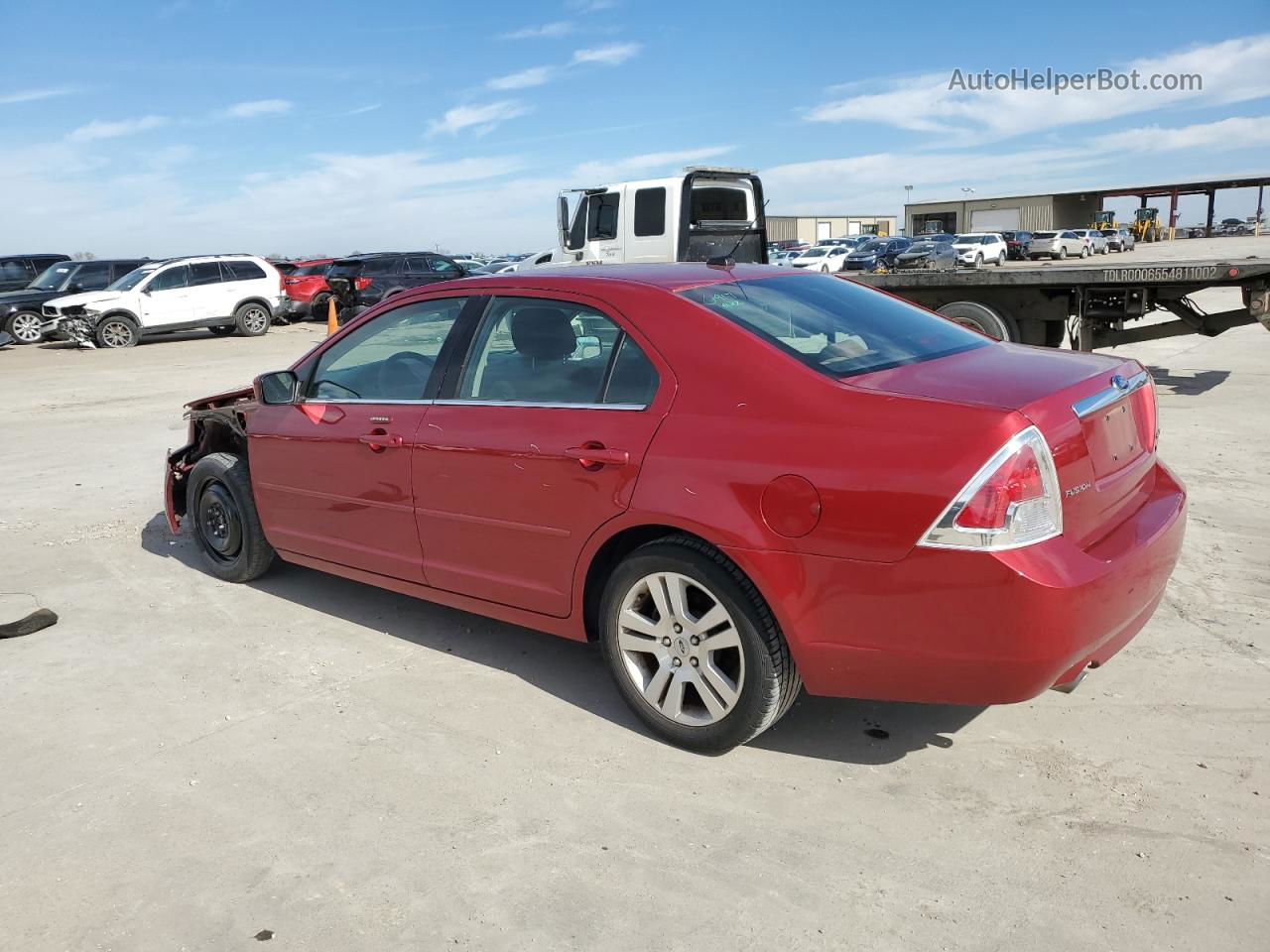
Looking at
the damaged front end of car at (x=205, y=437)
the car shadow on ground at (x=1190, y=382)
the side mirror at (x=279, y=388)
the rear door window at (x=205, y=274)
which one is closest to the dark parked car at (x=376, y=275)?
the rear door window at (x=205, y=274)

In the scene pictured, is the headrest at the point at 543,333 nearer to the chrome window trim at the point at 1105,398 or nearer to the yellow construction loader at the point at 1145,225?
the chrome window trim at the point at 1105,398

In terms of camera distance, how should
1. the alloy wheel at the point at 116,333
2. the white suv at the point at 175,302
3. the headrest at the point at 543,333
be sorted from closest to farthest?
1. the headrest at the point at 543,333
2. the white suv at the point at 175,302
3. the alloy wheel at the point at 116,333

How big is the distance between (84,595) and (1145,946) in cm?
513

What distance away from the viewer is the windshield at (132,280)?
2166cm

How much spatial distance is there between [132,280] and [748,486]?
22.1m

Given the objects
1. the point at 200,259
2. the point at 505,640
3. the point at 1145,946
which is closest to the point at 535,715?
the point at 505,640

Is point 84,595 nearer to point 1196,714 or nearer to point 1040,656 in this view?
point 1040,656

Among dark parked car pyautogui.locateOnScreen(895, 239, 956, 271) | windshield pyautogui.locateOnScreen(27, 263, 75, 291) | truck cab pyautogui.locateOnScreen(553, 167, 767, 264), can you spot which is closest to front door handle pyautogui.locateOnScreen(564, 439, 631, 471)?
truck cab pyautogui.locateOnScreen(553, 167, 767, 264)

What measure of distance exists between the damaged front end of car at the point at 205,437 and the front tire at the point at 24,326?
61.0 feet

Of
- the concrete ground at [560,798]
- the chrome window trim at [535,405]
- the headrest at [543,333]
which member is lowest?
the concrete ground at [560,798]

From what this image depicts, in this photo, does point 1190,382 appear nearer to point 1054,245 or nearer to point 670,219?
point 670,219

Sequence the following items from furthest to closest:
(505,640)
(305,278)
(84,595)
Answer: (305,278)
(84,595)
(505,640)

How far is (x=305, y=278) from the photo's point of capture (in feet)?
82.6

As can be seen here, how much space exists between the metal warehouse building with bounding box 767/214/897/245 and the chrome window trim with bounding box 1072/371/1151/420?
275 ft
